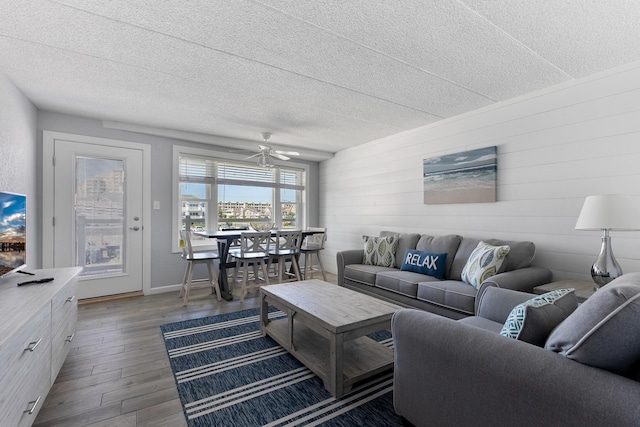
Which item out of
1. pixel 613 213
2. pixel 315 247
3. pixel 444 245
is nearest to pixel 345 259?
pixel 315 247

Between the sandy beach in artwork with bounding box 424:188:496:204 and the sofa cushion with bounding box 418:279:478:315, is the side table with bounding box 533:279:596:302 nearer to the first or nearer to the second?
the sofa cushion with bounding box 418:279:478:315

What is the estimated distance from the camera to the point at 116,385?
1983mm

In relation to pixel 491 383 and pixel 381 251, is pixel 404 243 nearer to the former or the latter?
pixel 381 251

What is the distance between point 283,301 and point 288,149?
134 inches

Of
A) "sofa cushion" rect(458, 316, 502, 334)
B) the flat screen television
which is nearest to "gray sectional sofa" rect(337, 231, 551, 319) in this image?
"sofa cushion" rect(458, 316, 502, 334)

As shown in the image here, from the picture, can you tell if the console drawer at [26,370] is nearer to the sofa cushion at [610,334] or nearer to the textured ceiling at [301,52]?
the textured ceiling at [301,52]

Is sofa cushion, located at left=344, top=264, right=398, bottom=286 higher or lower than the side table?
lower

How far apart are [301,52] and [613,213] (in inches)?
95.4

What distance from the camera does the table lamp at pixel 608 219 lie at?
1985 mm

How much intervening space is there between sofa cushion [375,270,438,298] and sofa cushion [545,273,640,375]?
1985 mm

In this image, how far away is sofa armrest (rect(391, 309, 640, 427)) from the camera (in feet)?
3.04

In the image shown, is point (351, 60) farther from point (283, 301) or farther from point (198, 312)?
point (198, 312)

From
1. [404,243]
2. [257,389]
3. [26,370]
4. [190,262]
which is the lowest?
[257,389]

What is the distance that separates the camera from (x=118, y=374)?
2.11 m
